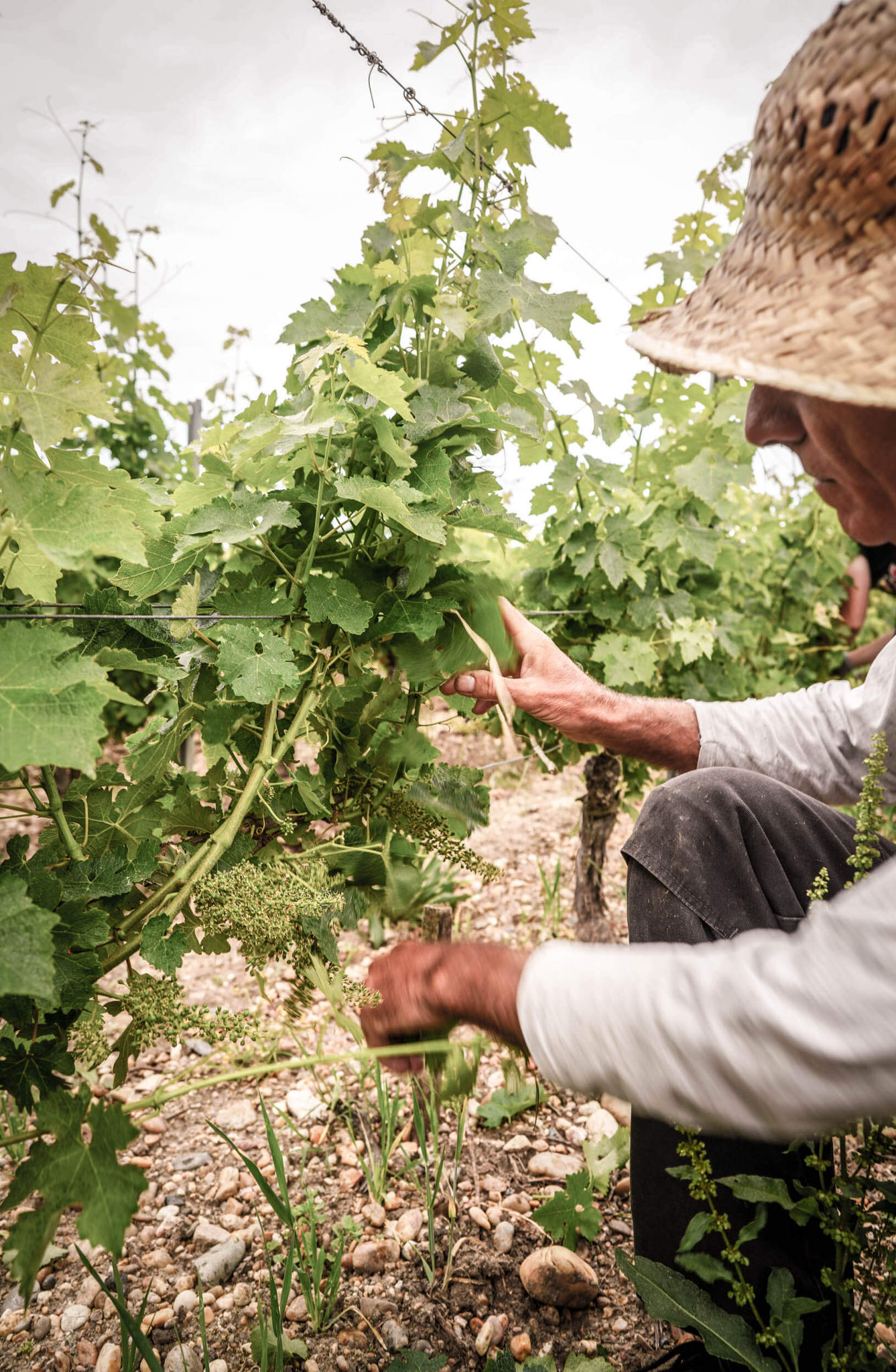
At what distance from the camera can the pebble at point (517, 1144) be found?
6.63ft

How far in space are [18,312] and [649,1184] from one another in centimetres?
161

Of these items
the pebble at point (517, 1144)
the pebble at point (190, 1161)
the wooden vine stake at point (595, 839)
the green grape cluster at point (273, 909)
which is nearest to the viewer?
the green grape cluster at point (273, 909)

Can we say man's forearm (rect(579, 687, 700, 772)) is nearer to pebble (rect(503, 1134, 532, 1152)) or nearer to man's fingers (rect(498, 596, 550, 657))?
man's fingers (rect(498, 596, 550, 657))

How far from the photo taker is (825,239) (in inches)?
35.2

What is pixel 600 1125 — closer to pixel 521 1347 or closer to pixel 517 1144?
pixel 517 1144

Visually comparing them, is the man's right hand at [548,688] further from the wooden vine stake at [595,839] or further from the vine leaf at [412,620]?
the wooden vine stake at [595,839]

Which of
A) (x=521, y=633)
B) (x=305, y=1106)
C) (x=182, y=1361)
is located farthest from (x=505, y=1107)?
(x=521, y=633)

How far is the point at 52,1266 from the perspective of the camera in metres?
1.62

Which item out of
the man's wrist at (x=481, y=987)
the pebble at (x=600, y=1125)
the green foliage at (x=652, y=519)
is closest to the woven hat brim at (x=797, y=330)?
the man's wrist at (x=481, y=987)

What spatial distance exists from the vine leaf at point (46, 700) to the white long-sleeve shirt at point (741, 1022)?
22.7 inches

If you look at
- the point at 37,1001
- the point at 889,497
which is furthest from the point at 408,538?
the point at 37,1001

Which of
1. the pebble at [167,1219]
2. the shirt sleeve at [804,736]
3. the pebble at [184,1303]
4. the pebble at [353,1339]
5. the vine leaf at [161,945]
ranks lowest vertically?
the pebble at [353,1339]

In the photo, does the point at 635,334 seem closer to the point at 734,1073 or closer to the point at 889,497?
the point at 889,497

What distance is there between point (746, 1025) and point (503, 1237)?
1.27 m
